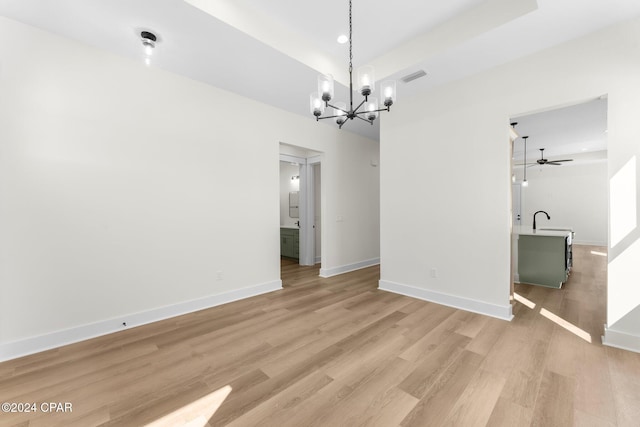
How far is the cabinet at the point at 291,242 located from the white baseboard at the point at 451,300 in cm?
283

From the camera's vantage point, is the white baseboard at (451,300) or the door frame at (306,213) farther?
the door frame at (306,213)

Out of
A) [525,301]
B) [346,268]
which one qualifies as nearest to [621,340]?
[525,301]

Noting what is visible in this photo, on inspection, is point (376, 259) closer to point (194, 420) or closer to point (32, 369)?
point (194, 420)

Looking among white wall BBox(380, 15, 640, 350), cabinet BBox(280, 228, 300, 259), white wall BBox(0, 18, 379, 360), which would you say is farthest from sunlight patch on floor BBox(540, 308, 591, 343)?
cabinet BBox(280, 228, 300, 259)

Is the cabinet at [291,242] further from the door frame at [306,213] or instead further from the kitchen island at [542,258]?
the kitchen island at [542,258]

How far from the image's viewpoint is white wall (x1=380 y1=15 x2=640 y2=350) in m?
2.38

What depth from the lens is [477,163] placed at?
10.7 feet

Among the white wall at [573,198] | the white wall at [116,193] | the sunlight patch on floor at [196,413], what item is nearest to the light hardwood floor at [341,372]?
the sunlight patch on floor at [196,413]

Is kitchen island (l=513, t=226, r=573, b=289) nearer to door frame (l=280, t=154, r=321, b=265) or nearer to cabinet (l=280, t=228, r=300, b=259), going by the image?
door frame (l=280, t=154, r=321, b=265)

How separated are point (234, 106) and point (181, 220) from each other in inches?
71.2

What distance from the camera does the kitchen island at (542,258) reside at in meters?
4.18

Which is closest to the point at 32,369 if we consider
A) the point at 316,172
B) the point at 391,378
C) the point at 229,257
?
the point at 229,257

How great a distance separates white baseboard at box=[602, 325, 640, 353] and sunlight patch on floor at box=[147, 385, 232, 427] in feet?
11.2

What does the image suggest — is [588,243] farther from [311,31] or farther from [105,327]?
[105,327]
